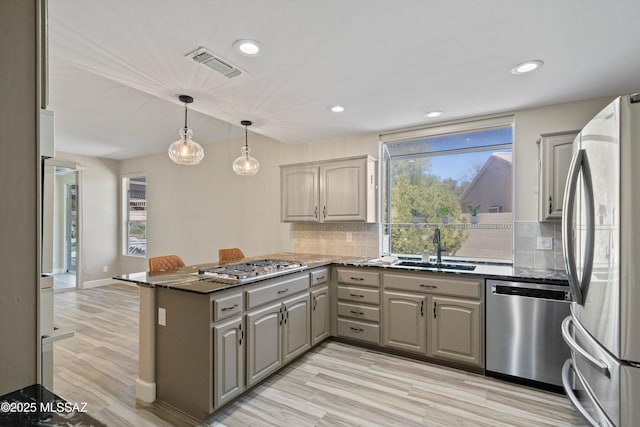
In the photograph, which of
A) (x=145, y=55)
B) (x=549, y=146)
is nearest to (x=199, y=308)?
(x=145, y=55)

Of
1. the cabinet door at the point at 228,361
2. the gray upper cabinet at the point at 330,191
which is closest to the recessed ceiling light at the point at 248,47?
the cabinet door at the point at 228,361

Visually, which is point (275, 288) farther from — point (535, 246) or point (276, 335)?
point (535, 246)

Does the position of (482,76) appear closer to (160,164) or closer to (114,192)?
(160,164)

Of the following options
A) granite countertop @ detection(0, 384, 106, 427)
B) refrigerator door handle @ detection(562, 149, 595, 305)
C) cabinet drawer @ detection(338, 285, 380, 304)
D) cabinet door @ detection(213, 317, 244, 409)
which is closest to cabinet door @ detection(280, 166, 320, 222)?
cabinet drawer @ detection(338, 285, 380, 304)

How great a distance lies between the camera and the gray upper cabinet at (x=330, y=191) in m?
3.78

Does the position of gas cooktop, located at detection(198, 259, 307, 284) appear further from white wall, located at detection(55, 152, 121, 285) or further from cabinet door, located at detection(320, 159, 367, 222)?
white wall, located at detection(55, 152, 121, 285)

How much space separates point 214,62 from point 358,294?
2.57 m

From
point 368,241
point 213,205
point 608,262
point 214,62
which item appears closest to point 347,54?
point 214,62

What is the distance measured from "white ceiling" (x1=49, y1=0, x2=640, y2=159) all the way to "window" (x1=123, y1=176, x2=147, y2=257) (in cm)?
331

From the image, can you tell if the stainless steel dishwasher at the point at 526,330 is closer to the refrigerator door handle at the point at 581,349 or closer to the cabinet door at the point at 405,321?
the refrigerator door handle at the point at 581,349

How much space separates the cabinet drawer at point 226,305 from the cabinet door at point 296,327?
591 millimetres

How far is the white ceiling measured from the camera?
1.67 meters

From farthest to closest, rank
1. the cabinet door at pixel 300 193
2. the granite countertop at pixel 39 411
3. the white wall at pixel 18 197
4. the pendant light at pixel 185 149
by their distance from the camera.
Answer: the cabinet door at pixel 300 193 < the pendant light at pixel 185 149 < the white wall at pixel 18 197 < the granite countertop at pixel 39 411

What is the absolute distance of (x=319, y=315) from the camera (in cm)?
335
